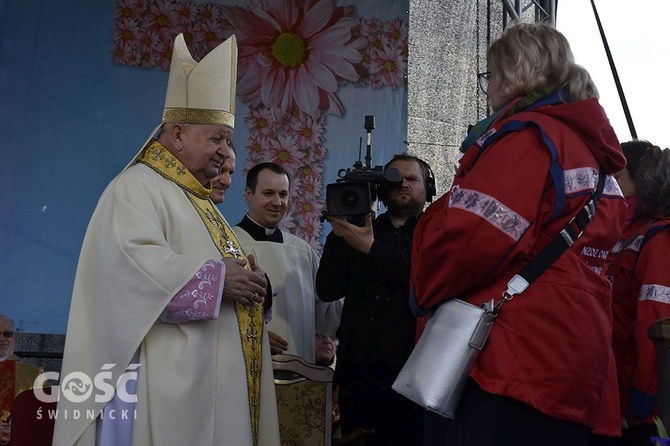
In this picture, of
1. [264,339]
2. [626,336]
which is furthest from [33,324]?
[626,336]

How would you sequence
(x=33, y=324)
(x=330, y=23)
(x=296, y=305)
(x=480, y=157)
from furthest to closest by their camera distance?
(x=330, y=23), (x=33, y=324), (x=296, y=305), (x=480, y=157)

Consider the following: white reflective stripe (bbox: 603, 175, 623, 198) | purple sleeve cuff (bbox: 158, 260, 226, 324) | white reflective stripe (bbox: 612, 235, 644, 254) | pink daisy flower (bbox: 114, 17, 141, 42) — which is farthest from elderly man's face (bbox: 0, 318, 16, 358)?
white reflective stripe (bbox: 603, 175, 623, 198)

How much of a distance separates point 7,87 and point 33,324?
4.68ft

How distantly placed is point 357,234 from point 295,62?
2498 mm

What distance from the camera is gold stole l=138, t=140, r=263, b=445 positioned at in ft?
9.74

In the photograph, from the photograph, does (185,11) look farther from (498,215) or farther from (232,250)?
(498,215)

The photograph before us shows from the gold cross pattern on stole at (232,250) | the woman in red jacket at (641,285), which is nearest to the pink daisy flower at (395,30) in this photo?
the woman in red jacket at (641,285)

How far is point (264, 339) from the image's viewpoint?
3.13m

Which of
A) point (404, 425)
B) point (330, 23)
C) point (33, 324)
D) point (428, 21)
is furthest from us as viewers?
point (428, 21)

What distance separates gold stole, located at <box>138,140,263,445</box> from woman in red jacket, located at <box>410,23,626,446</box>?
0.85 m

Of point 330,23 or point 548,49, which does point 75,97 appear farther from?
point 548,49

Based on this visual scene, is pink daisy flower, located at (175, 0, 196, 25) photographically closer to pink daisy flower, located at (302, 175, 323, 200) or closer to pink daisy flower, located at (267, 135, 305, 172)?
pink daisy flower, located at (267, 135, 305, 172)

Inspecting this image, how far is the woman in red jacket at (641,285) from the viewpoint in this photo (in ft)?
9.78

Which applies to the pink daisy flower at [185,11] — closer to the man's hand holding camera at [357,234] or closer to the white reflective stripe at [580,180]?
the man's hand holding camera at [357,234]
